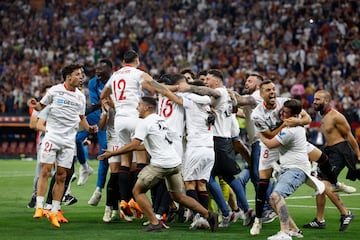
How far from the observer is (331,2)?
37.3m

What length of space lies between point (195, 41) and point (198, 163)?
86.8 ft

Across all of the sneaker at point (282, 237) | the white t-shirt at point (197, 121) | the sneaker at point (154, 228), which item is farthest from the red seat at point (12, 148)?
the sneaker at point (282, 237)

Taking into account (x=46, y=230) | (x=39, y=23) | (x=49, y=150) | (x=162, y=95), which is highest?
(x=39, y=23)

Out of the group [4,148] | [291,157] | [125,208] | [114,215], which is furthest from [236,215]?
[4,148]

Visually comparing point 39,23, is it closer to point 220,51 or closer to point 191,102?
point 220,51

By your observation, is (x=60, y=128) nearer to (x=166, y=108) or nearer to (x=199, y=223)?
(x=166, y=108)

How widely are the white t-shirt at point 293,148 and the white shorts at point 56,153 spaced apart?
356 cm

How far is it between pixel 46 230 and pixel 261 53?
81.0 ft

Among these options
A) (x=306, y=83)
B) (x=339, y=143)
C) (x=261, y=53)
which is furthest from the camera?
(x=261, y=53)

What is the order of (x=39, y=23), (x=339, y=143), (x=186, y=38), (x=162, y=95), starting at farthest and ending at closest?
(x=39, y=23)
(x=186, y=38)
(x=339, y=143)
(x=162, y=95)

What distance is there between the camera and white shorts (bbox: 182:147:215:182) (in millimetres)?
13094

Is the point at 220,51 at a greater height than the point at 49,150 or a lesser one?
greater

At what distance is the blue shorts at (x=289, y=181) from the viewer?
1181cm

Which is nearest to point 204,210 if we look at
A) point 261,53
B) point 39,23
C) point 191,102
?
point 191,102
